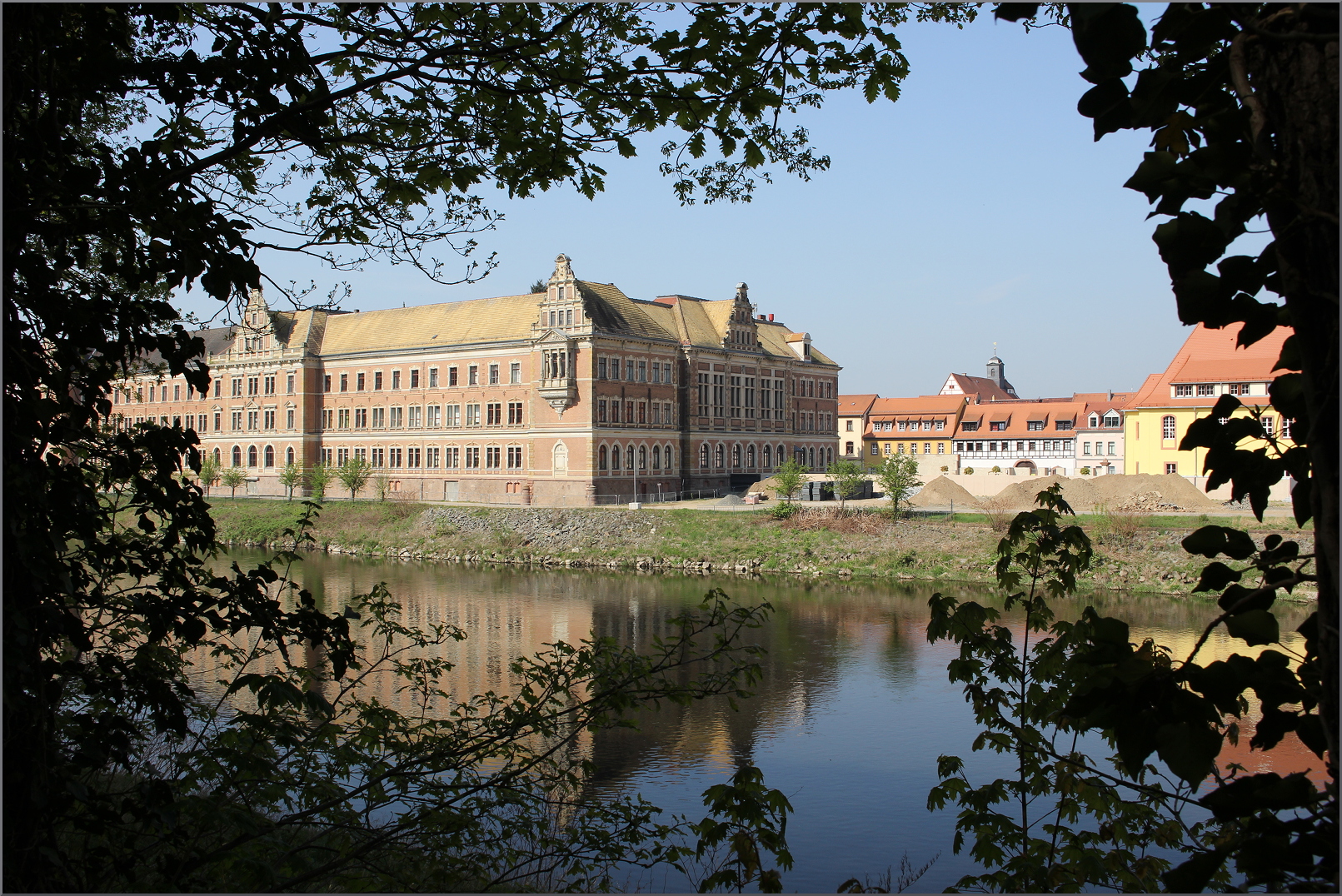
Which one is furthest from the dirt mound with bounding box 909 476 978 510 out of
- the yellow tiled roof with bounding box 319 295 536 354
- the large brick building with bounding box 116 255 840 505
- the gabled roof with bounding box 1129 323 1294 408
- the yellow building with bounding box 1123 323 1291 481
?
the yellow tiled roof with bounding box 319 295 536 354

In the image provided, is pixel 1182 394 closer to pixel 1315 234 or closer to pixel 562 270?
pixel 562 270

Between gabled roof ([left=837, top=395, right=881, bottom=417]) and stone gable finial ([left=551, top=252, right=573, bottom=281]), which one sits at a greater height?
stone gable finial ([left=551, top=252, right=573, bottom=281])

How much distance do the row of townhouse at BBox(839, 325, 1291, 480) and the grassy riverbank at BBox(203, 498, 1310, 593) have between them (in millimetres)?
15102

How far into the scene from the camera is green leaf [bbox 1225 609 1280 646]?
1.67 m

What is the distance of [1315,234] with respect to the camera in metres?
1.67

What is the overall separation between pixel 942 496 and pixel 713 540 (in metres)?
12.1

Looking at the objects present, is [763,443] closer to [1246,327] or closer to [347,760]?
[347,760]

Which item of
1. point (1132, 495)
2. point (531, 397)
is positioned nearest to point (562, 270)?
point (531, 397)

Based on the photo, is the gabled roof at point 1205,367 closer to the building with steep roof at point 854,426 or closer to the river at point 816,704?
the river at point 816,704

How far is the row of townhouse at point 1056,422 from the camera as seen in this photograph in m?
43.0

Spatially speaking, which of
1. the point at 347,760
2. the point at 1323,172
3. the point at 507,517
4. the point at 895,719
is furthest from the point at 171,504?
the point at 507,517

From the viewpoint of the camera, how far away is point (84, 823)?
10.5 ft

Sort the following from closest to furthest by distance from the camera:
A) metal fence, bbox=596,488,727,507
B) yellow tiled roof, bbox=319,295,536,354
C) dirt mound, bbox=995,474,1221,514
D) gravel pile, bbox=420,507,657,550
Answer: dirt mound, bbox=995,474,1221,514
gravel pile, bbox=420,507,657,550
metal fence, bbox=596,488,727,507
yellow tiled roof, bbox=319,295,536,354

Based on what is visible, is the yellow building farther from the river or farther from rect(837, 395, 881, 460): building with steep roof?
rect(837, 395, 881, 460): building with steep roof
